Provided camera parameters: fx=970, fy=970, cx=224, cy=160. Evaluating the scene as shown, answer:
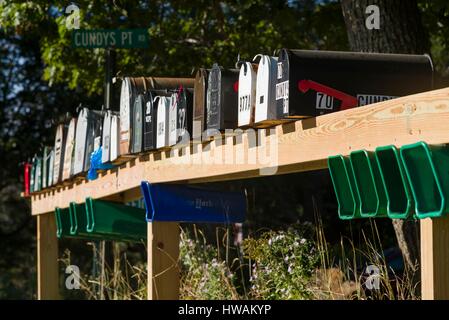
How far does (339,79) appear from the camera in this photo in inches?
145

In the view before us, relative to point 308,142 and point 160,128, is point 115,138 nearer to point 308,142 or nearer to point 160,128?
point 160,128

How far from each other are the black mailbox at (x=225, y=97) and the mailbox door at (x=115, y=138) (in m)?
1.72

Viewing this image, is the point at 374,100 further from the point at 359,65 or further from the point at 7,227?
the point at 7,227

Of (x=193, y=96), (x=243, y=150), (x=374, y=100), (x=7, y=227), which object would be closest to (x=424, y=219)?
(x=374, y=100)

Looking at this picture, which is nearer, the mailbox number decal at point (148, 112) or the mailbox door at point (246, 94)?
the mailbox door at point (246, 94)

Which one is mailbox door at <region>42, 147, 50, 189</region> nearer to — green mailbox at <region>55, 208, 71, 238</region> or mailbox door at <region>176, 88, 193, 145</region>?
green mailbox at <region>55, 208, 71, 238</region>

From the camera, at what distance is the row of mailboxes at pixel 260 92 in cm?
363

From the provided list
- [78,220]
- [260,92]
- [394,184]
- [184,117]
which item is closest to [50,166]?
[78,220]

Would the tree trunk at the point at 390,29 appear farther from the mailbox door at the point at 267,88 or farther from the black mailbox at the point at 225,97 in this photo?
the mailbox door at the point at 267,88

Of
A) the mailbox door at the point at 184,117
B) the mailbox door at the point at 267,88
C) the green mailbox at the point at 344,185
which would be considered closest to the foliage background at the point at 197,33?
the mailbox door at the point at 184,117

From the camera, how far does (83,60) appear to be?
10.6 metres

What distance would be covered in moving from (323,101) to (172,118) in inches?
55.2

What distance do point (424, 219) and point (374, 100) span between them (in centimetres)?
82
